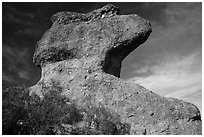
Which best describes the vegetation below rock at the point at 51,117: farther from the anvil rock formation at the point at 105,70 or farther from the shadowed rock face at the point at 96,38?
the shadowed rock face at the point at 96,38

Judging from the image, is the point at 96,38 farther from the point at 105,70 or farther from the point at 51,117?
the point at 51,117

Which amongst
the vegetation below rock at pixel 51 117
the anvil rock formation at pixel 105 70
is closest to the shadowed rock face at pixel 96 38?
the anvil rock formation at pixel 105 70

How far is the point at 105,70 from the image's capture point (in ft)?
47.8

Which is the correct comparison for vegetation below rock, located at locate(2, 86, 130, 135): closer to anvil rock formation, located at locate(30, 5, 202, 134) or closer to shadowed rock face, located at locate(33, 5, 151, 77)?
anvil rock formation, located at locate(30, 5, 202, 134)

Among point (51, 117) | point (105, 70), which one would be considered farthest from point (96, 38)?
point (51, 117)

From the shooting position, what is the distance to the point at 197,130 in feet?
37.9

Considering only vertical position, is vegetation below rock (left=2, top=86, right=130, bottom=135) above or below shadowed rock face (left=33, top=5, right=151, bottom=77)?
below

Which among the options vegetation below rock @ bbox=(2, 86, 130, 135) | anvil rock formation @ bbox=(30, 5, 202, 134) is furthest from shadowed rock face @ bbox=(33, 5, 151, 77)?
vegetation below rock @ bbox=(2, 86, 130, 135)

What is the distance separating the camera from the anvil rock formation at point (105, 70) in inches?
470

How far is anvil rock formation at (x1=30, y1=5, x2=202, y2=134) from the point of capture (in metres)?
11.9

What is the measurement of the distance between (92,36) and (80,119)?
16.3 ft

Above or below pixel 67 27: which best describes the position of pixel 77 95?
below

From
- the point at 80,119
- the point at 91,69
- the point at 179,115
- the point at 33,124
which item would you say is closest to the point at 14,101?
the point at 33,124

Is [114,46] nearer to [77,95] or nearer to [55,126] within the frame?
[77,95]
